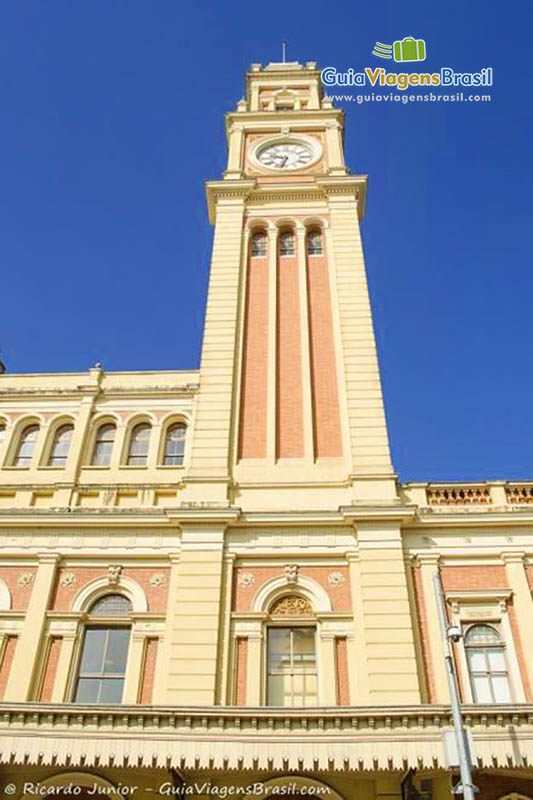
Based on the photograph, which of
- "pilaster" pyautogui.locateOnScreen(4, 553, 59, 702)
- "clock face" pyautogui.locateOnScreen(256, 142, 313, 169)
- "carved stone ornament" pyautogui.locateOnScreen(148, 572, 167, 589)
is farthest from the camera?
"clock face" pyautogui.locateOnScreen(256, 142, 313, 169)

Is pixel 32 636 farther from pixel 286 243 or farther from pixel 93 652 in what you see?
pixel 286 243

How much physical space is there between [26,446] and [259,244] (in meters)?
11.5

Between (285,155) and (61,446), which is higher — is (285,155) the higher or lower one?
the higher one

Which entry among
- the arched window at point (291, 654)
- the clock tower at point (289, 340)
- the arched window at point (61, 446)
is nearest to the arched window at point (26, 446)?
the arched window at point (61, 446)

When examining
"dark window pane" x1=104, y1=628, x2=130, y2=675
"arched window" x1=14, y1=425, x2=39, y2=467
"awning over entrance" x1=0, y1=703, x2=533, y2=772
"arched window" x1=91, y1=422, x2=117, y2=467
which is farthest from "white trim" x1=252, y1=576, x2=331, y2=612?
"arched window" x1=14, y1=425, x2=39, y2=467

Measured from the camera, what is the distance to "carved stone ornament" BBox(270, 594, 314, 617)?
58.4ft

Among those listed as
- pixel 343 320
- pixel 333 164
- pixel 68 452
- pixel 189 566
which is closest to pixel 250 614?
pixel 189 566

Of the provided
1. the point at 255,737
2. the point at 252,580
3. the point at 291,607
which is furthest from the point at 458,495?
the point at 255,737

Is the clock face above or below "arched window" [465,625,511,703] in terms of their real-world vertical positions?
above

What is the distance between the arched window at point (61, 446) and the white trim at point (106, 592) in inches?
A: 177

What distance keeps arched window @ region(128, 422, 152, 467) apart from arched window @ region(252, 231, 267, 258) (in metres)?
8.45

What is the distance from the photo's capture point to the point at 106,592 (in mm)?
18406

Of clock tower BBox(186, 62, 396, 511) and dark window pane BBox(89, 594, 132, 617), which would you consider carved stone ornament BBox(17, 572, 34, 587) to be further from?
clock tower BBox(186, 62, 396, 511)

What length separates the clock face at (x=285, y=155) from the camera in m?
30.8
